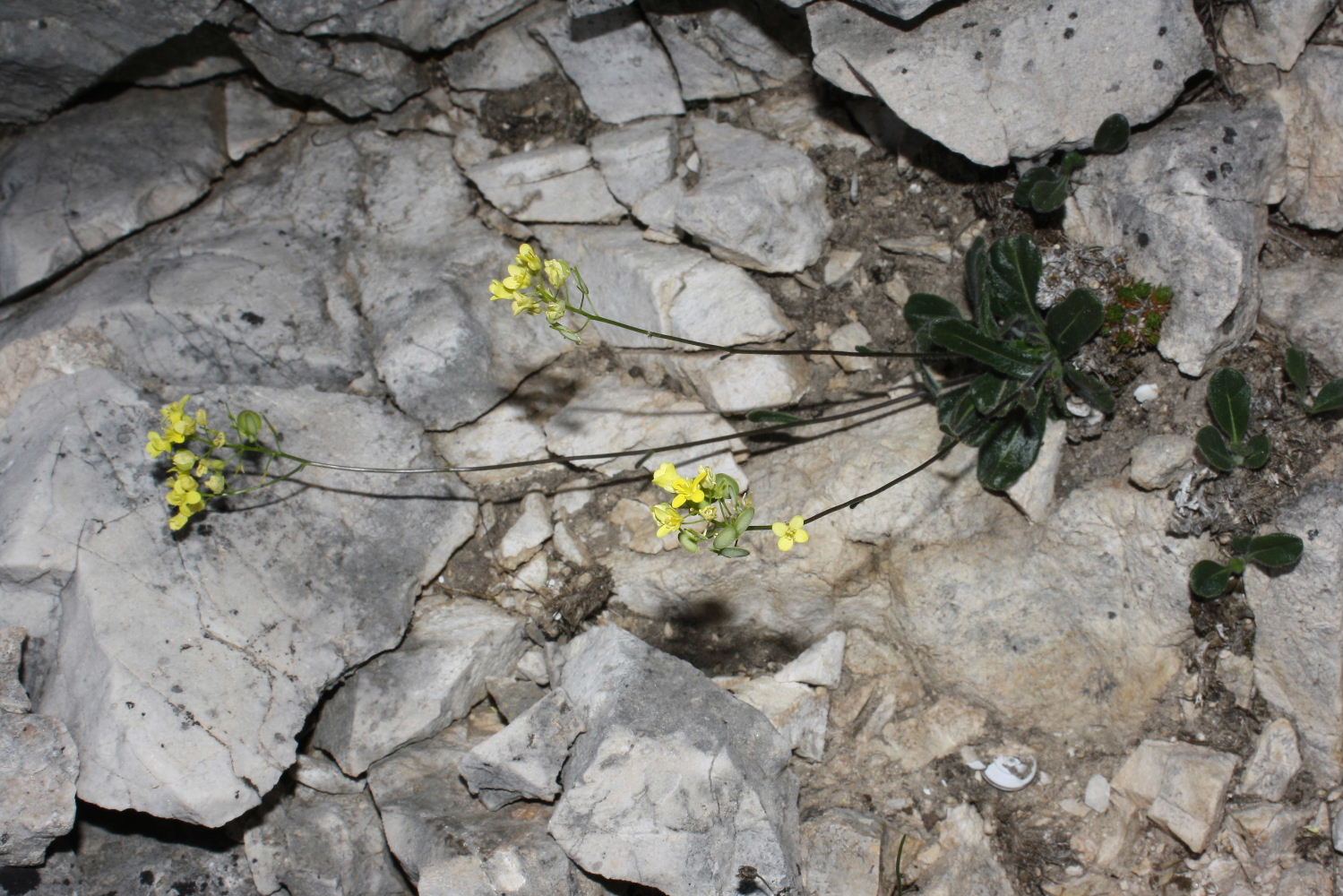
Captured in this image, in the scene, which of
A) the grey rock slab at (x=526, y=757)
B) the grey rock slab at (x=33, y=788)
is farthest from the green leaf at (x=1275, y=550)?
the grey rock slab at (x=33, y=788)

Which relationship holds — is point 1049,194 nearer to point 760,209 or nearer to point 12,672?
point 760,209

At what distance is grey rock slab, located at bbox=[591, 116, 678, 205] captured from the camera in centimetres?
411

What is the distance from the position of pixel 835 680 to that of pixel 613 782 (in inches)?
37.0

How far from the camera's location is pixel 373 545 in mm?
3768

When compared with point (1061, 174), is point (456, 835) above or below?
below

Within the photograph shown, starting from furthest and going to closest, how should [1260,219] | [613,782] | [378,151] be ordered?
[378,151], [1260,219], [613,782]

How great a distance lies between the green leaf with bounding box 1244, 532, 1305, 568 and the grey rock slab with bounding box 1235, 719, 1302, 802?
1.95ft

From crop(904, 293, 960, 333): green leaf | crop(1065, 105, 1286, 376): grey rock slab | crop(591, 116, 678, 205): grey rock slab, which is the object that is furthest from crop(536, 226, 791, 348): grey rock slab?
crop(1065, 105, 1286, 376): grey rock slab

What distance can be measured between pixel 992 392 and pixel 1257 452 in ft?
3.04

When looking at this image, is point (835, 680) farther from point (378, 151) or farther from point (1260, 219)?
point (378, 151)

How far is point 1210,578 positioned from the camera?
11.1 feet

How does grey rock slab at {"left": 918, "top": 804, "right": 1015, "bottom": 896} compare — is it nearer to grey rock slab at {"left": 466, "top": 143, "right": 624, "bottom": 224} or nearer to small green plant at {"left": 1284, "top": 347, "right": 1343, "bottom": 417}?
small green plant at {"left": 1284, "top": 347, "right": 1343, "bottom": 417}

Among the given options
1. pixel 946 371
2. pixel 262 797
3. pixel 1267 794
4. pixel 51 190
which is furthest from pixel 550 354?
pixel 1267 794

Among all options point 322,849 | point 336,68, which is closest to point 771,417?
point 322,849
